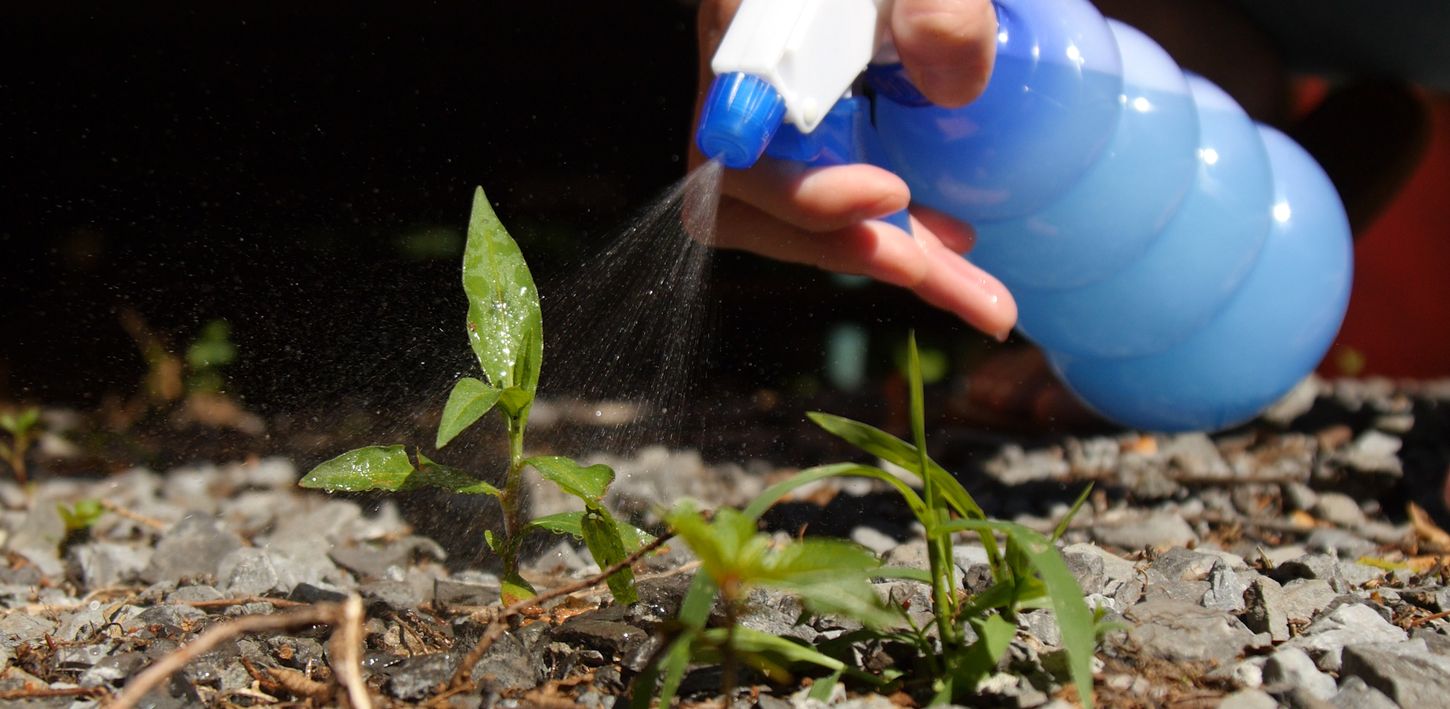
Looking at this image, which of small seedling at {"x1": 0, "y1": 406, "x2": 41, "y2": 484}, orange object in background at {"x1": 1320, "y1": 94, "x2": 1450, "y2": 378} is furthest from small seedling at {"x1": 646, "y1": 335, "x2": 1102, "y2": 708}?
orange object in background at {"x1": 1320, "y1": 94, "x2": 1450, "y2": 378}

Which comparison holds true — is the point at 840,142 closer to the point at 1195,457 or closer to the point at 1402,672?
the point at 1402,672

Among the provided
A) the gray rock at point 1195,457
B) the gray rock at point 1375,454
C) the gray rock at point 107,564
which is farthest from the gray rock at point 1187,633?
the gray rock at point 107,564

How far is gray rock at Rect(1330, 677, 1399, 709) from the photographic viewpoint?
2.85 ft

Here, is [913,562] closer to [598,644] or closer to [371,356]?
[598,644]

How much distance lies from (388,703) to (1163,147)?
3.97 feet

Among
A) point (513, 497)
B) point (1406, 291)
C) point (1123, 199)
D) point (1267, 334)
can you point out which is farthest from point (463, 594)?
point (1406, 291)

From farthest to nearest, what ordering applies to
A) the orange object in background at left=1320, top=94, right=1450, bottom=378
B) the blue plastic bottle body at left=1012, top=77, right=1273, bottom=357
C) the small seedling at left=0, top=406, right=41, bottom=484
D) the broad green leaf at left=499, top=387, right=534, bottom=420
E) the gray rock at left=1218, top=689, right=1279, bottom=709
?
the orange object in background at left=1320, top=94, right=1450, bottom=378
the small seedling at left=0, top=406, right=41, bottom=484
the blue plastic bottle body at left=1012, top=77, right=1273, bottom=357
the broad green leaf at left=499, top=387, right=534, bottom=420
the gray rock at left=1218, top=689, right=1279, bottom=709

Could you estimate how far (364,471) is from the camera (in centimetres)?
104

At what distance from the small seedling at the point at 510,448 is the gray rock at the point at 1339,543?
94cm

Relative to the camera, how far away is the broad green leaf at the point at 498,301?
1.10m

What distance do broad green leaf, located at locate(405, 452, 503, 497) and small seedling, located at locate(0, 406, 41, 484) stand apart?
3.79ft

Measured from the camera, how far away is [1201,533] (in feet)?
5.26

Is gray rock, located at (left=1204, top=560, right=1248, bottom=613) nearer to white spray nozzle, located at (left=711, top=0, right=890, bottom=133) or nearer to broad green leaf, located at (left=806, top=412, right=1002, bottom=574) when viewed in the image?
broad green leaf, located at (left=806, top=412, right=1002, bottom=574)

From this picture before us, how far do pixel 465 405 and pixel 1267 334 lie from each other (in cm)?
126
